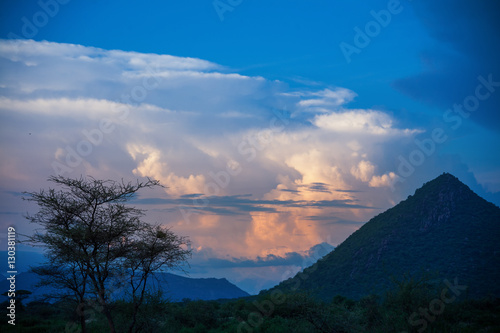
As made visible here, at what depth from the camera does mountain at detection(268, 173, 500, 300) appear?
8012 cm

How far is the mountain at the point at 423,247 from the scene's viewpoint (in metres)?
80.1

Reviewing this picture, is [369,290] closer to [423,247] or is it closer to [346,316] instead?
[423,247]

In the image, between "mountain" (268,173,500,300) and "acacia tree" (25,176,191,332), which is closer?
"acacia tree" (25,176,191,332)

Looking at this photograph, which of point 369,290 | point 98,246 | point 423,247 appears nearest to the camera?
point 98,246

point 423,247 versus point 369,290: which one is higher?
point 423,247

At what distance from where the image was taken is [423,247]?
91750mm

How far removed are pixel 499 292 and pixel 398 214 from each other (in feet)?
141

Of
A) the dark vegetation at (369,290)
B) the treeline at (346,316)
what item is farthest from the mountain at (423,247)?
the treeline at (346,316)

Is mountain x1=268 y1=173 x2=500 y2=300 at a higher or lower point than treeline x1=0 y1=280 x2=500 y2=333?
higher

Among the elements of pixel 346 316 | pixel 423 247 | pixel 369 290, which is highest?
pixel 423 247

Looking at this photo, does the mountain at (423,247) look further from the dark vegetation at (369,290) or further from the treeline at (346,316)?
the treeline at (346,316)

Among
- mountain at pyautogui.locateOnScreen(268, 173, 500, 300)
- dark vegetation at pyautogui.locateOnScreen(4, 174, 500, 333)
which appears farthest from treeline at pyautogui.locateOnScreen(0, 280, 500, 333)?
mountain at pyautogui.locateOnScreen(268, 173, 500, 300)

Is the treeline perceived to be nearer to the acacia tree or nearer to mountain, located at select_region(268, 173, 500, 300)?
the acacia tree

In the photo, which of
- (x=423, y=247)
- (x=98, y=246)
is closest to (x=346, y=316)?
(x=98, y=246)
